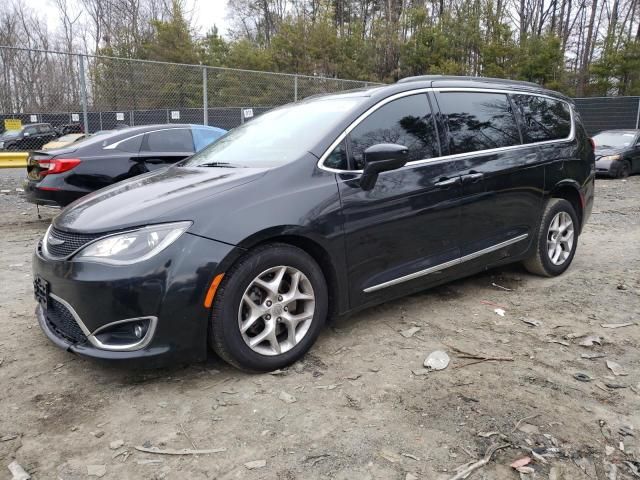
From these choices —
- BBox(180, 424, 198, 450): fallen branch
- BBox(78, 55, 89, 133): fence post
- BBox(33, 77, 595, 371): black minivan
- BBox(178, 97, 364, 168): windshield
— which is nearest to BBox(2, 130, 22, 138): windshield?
BBox(78, 55, 89, 133): fence post

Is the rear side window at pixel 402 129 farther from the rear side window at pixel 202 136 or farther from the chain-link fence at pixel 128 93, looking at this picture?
the chain-link fence at pixel 128 93

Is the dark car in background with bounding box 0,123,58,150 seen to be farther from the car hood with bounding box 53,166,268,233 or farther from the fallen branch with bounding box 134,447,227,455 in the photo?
the fallen branch with bounding box 134,447,227,455

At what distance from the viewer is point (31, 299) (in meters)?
4.17

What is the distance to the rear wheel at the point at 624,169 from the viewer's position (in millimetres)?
13727

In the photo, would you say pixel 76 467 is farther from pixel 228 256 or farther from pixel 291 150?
pixel 291 150

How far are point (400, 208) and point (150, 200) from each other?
1542 millimetres

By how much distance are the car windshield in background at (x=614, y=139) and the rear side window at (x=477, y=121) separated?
39.7 feet

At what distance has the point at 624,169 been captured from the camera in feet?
45.5

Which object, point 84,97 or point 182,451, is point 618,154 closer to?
point 84,97

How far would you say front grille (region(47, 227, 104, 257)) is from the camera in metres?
2.65

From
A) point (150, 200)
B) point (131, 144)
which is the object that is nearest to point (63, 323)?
point (150, 200)

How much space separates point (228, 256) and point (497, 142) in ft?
8.22

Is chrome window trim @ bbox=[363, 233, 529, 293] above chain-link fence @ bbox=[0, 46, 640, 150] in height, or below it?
below

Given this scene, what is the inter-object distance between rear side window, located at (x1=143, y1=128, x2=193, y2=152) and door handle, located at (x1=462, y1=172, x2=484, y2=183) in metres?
4.70
